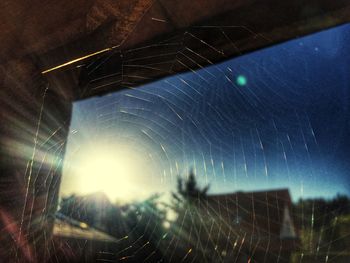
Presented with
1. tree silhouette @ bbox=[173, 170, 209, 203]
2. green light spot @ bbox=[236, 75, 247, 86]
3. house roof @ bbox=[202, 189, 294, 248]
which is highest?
green light spot @ bbox=[236, 75, 247, 86]

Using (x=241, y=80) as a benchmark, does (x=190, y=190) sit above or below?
below

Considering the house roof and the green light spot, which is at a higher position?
the green light spot

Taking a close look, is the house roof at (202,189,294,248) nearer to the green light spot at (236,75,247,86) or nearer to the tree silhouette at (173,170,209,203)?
the tree silhouette at (173,170,209,203)

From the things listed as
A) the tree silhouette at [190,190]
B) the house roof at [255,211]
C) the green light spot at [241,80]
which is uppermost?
the green light spot at [241,80]

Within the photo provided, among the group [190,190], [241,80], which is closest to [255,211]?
[190,190]

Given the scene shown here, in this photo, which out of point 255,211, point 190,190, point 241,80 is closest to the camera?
point 255,211

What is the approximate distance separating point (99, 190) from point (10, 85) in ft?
2.43

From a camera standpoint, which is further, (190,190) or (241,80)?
(190,190)

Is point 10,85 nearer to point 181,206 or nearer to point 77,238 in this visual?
point 77,238

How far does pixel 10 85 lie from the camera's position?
187 centimetres

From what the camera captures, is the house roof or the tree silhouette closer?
the house roof

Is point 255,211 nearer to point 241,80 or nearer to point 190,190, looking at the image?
point 190,190

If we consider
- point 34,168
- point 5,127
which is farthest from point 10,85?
point 34,168

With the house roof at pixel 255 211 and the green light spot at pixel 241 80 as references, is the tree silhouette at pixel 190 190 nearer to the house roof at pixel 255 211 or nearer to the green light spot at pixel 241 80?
the house roof at pixel 255 211
